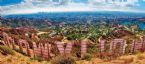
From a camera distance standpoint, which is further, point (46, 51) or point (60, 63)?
point (46, 51)

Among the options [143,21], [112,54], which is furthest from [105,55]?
[143,21]

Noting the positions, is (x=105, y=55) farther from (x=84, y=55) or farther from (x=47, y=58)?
(x=47, y=58)

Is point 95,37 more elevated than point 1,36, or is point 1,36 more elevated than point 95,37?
point 1,36

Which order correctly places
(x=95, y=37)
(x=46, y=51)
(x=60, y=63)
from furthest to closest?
(x=95, y=37) → (x=46, y=51) → (x=60, y=63)

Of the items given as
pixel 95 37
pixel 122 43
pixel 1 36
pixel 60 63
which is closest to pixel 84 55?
pixel 122 43

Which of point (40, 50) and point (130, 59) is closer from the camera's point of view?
point (130, 59)

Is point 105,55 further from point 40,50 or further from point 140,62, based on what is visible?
point 140,62

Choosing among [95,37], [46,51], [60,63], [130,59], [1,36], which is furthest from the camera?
[95,37]

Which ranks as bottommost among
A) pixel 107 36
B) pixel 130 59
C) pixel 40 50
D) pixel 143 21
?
pixel 143 21

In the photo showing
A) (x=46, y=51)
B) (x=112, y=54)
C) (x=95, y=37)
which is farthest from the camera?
(x=95, y=37)

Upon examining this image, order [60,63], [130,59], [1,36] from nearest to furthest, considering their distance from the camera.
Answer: [60,63] < [130,59] < [1,36]
